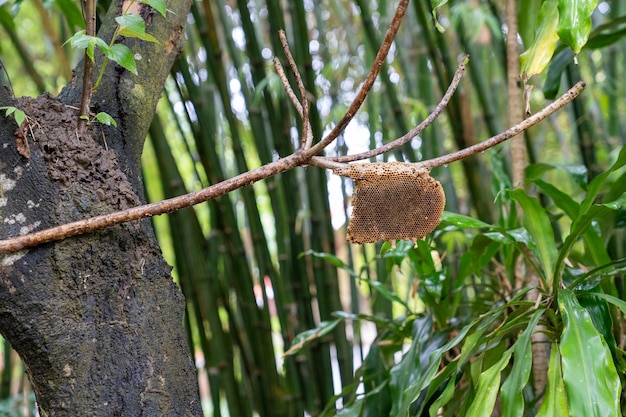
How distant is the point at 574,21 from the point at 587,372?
34 cm

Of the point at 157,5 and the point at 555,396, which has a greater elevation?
the point at 157,5

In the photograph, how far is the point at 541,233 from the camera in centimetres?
84

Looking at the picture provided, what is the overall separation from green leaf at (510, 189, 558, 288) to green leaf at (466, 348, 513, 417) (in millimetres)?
169

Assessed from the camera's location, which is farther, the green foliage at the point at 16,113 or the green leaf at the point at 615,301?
the green leaf at the point at 615,301

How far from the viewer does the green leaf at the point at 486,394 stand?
2.30 ft

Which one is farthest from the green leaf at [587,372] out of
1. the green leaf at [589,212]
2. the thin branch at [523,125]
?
the thin branch at [523,125]

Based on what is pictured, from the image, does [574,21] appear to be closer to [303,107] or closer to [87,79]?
[303,107]

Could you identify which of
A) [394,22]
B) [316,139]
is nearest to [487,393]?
[394,22]

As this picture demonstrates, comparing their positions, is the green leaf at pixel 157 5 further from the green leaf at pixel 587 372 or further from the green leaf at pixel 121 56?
the green leaf at pixel 587 372

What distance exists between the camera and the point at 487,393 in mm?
708

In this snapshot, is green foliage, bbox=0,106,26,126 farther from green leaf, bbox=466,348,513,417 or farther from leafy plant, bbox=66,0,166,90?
green leaf, bbox=466,348,513,417

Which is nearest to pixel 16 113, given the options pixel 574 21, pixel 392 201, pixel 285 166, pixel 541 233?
pixel 285 166

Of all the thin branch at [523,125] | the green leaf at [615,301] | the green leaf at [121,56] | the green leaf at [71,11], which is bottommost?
the green leaf at [615,301]

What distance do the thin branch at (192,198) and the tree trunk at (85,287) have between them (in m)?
0.01
